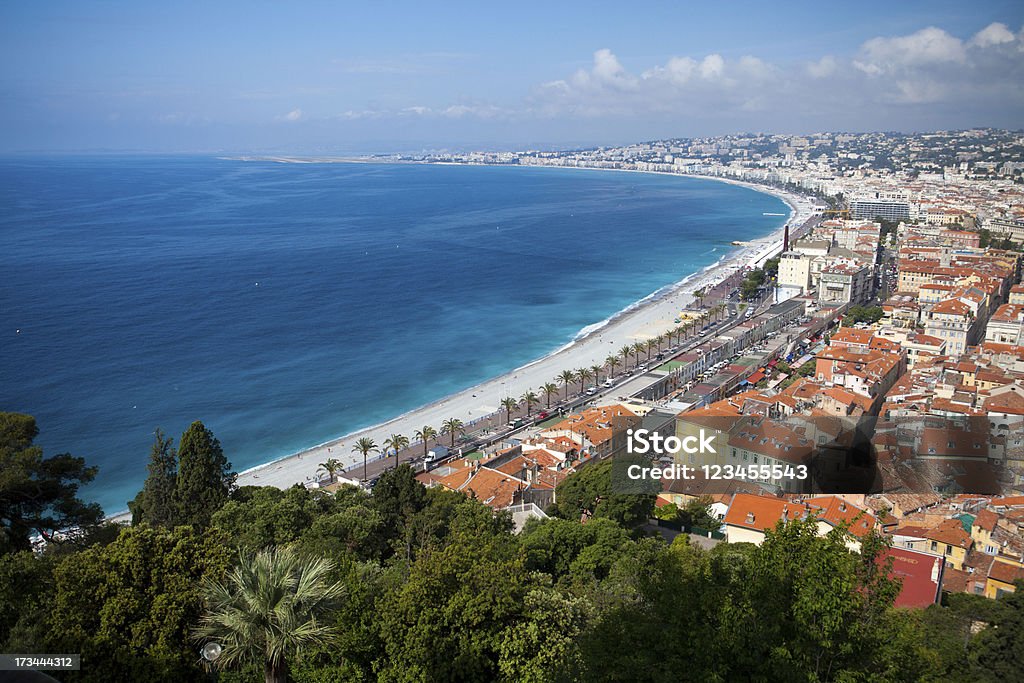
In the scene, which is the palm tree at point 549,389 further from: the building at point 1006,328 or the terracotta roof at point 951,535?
the building at point 1006,328

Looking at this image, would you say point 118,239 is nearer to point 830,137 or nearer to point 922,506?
point 922,506

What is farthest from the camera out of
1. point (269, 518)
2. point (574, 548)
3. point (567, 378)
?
point (567, 378)

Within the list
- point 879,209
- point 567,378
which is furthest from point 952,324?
point 879,209

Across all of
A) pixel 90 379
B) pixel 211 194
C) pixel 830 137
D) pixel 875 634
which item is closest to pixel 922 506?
pixel 875 634

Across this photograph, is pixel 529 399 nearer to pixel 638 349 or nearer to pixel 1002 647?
pixel 638 349

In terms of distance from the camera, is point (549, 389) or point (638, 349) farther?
point (638, 349)

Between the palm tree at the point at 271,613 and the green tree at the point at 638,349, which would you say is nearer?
the palm tree at the point at 271,613

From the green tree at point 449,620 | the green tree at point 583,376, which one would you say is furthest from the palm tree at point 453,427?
the green tree at point 449,620
